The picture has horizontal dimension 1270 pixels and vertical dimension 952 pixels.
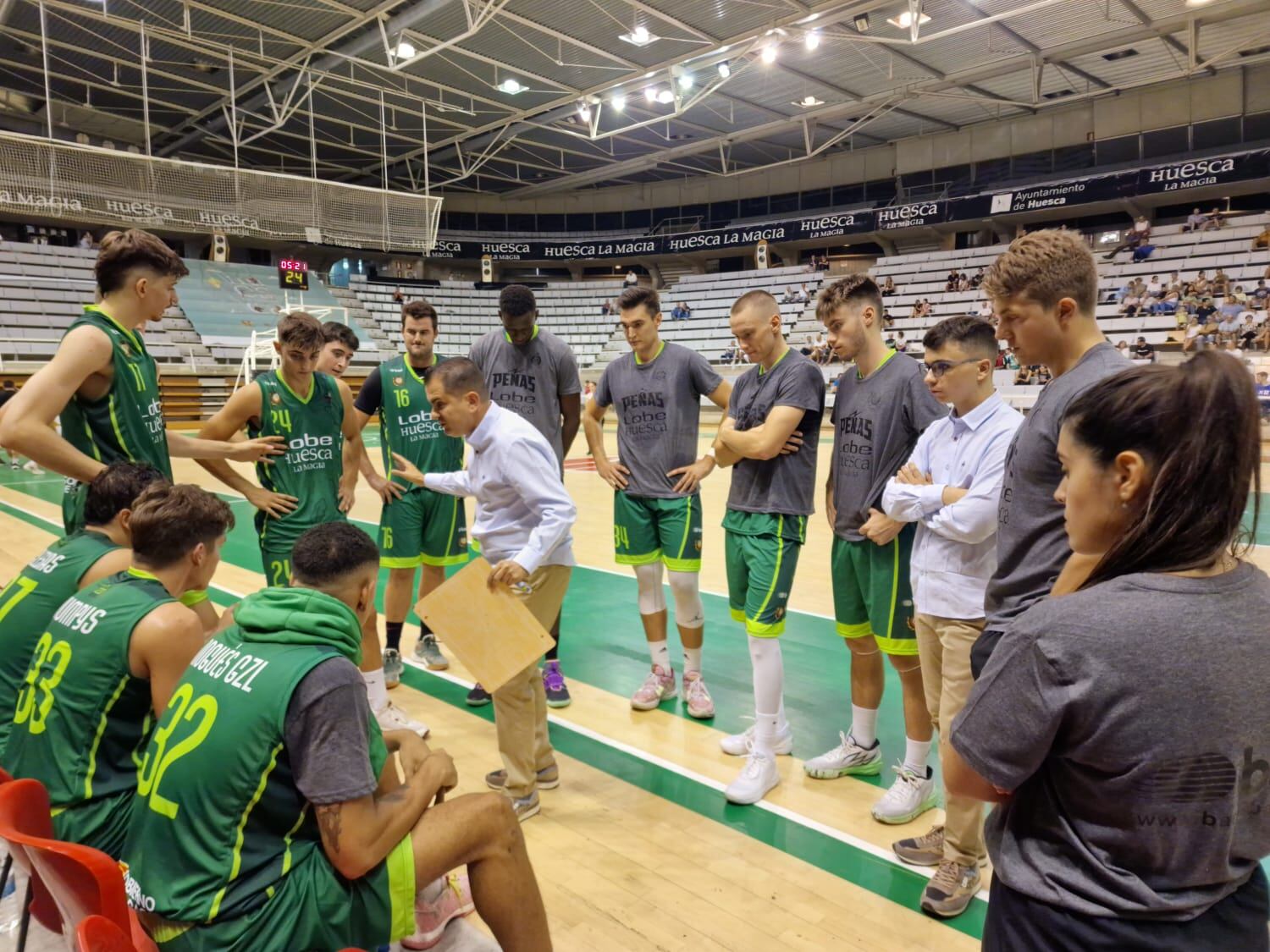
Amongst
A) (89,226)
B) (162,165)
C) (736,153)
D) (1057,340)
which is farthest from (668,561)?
(89,226)

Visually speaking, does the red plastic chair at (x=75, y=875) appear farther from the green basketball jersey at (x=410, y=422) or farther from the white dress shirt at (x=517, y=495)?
the green basketball jersey at (x=410, y=422)

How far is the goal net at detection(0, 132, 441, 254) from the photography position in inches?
464

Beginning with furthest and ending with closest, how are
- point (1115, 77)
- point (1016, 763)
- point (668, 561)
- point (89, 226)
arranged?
point (89, 226) < point (1115, 77) < point (668, 561) < point (1016, 763)

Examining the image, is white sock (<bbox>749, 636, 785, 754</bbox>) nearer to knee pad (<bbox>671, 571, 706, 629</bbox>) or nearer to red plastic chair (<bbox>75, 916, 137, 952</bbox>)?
knee pad (<bbox>671, 571, 706, 629</bbox>)

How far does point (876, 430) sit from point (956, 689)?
3.24 feet

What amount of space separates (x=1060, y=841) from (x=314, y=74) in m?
19.1

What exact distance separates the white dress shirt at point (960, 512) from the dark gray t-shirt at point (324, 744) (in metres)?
1.77

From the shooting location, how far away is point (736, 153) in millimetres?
25438

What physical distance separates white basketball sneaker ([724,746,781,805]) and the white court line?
0.04 meters

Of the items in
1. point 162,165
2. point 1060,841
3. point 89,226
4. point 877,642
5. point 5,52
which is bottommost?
point 877,642

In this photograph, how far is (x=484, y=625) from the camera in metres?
2.75

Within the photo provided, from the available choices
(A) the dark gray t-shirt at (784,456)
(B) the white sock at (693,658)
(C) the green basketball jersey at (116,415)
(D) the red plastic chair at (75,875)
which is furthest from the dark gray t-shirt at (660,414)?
(D) the red plastic chair at (75,875)

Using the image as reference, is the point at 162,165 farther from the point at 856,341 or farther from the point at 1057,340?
the point at 1057,340

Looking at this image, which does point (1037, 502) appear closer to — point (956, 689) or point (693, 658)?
point (956, 689)
